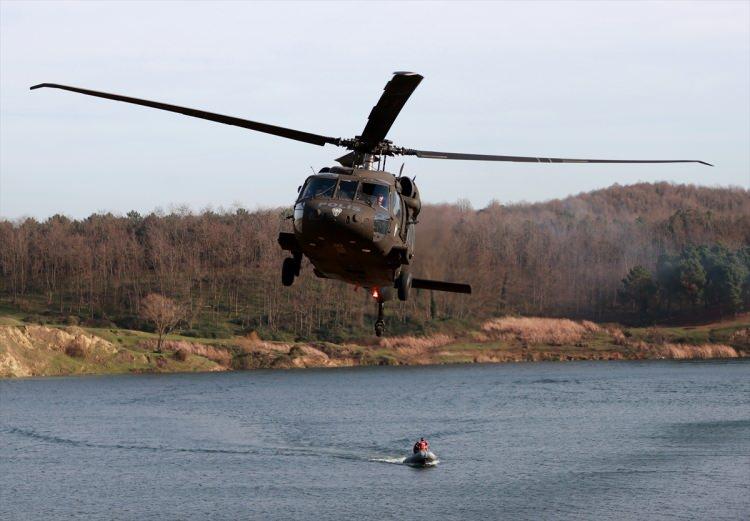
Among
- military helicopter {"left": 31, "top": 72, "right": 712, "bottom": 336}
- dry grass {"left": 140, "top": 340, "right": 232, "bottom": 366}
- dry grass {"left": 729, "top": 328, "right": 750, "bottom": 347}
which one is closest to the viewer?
military helicopter {"left": 31, "top": 72, "right": 712, "bottom": 336}

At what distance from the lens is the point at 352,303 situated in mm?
181875

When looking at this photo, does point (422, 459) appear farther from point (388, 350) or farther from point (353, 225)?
point (388, 350)

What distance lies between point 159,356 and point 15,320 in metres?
25.8

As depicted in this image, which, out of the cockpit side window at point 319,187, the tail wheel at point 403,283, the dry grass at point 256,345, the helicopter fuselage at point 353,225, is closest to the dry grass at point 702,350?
the dry grass at point 256,345

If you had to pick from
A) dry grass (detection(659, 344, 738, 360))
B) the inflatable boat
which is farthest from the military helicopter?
dry grass (detection(659, 344, 738, 360))

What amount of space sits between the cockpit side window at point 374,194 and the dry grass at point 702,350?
6525 inches

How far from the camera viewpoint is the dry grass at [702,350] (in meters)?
186

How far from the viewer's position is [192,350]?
545 ft

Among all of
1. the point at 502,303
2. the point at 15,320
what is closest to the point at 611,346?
the point at 502,303

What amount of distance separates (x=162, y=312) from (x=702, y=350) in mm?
96401

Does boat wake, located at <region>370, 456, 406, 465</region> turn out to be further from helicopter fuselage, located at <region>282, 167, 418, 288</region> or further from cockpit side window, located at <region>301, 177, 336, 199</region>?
cockpit side window, located at <region>301, 177, 336, 199</region>

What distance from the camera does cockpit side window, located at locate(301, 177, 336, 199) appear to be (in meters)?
27.9

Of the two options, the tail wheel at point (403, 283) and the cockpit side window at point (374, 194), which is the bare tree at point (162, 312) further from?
the cockpit side window at point (374, 194)

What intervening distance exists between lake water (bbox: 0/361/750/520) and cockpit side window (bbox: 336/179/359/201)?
53019mm
